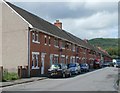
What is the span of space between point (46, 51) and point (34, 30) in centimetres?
635

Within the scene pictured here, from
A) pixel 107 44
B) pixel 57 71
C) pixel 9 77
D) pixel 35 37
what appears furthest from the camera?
pixel 107 44

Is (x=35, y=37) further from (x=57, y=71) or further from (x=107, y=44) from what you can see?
(x=107, y=44)

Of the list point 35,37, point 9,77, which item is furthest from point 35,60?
point 9,77

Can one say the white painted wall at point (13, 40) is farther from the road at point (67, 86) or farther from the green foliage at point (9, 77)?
the road at point (67, 86)

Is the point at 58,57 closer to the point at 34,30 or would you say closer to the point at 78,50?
the point at 34,30

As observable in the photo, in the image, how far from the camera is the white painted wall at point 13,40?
35.6m

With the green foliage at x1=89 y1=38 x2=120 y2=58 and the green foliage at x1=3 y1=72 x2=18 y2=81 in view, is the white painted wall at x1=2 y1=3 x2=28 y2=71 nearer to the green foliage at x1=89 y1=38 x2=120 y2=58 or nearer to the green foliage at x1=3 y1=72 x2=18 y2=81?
the green foliage at x1=3 y1=72 x2=18 y2=81

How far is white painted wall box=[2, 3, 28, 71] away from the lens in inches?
1400

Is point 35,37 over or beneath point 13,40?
over

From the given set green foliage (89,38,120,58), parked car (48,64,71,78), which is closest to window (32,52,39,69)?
parked car (48,64,71,78)

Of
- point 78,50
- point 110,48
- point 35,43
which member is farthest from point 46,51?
point 110,48

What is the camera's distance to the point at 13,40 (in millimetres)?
36562

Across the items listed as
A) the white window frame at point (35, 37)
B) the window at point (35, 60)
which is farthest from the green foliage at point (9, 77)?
the white window frame at point (35, 37)

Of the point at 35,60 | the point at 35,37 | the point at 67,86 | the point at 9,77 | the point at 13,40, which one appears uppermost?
the point at 35,37
